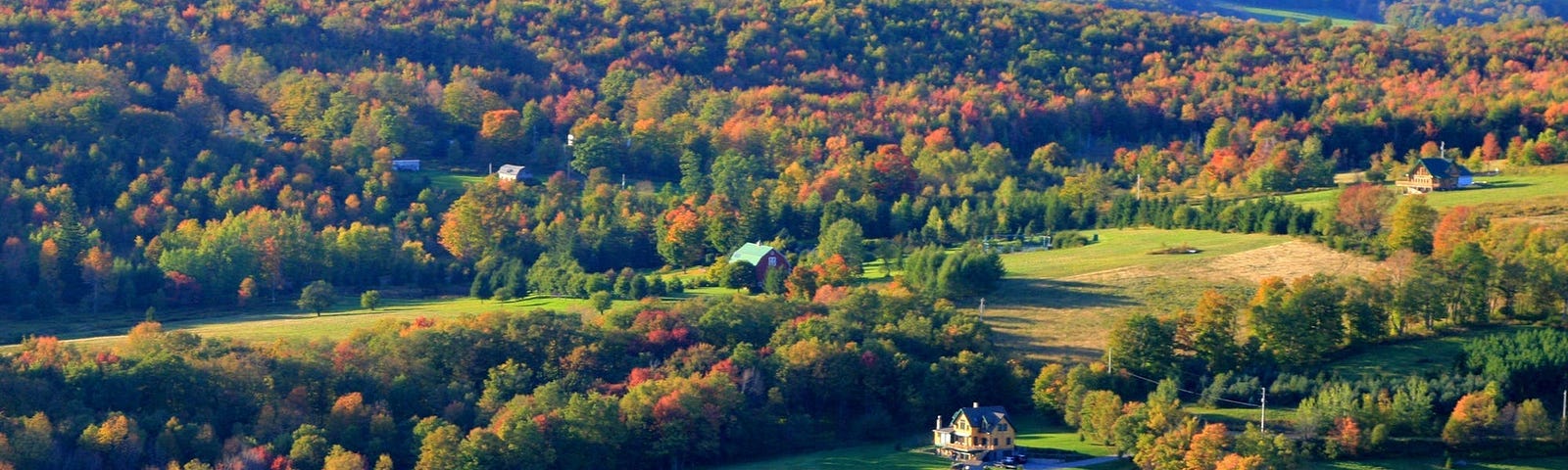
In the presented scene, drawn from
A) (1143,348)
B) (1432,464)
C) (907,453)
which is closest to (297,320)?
(907,453)

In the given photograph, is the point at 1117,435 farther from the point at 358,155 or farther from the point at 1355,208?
the point at 358,155

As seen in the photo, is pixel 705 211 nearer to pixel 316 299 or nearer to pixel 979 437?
pixel 316 299

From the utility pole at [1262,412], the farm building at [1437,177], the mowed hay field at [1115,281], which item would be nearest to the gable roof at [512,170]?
the mowed hay field at [1115,281]

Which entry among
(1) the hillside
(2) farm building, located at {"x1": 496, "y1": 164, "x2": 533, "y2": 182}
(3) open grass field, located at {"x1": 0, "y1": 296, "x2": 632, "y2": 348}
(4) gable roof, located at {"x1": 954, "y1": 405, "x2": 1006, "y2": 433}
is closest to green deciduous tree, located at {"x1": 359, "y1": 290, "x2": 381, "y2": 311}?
(3) open grass field, located at {"x1": 0, "y1": 296, "x2": 632, "y2": 348}

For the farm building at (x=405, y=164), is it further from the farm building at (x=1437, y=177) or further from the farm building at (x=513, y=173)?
the farm building at (x=1437, y=177)

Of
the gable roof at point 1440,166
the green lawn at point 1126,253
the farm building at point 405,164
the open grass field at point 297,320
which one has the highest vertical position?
the farm building at point 405,164

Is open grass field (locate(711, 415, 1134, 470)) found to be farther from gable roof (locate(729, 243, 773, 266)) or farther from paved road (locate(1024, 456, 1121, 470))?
gable roof (locate(729, 243, 773, 266))

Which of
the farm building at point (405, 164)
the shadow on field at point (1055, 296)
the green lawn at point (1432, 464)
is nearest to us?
the green lawn at point (1432, 464)
